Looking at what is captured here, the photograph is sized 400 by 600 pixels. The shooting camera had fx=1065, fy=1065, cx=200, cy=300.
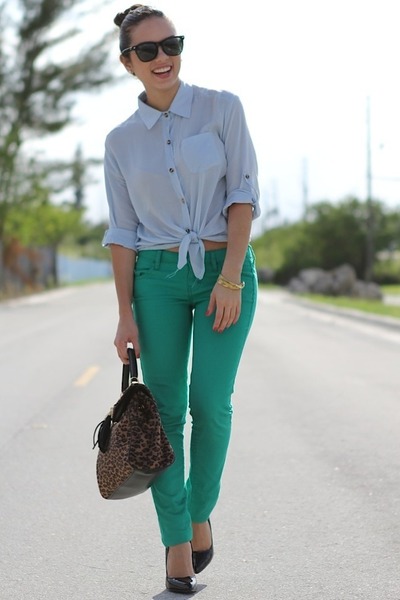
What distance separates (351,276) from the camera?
40406 millimetres

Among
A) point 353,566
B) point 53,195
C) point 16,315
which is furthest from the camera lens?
point 53,195

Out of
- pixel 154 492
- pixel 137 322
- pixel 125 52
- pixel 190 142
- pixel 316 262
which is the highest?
pixel 125 52

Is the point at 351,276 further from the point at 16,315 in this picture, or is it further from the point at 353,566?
the point at 353,566

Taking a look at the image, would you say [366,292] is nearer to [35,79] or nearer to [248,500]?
[35,79]

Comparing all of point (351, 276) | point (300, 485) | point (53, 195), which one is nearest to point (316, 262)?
point (351, 276)

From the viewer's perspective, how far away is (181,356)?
3.76m

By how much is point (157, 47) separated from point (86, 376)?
7.74 meters

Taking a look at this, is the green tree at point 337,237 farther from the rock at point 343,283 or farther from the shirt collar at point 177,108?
the shirt collar at point 177,108

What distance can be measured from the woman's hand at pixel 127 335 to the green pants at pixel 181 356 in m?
0.03

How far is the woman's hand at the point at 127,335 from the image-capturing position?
12.3 ft

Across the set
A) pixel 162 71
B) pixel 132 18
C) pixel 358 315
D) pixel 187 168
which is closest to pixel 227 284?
pixel 187 168

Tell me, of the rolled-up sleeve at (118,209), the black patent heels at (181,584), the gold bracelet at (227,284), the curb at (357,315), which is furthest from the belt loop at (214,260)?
the curb at (357,315)

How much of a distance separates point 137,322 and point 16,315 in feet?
72.5

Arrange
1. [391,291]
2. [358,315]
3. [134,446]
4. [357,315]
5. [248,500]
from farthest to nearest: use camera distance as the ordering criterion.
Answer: [391,291], [357,315], [358,315], [248,500], [134,446]
